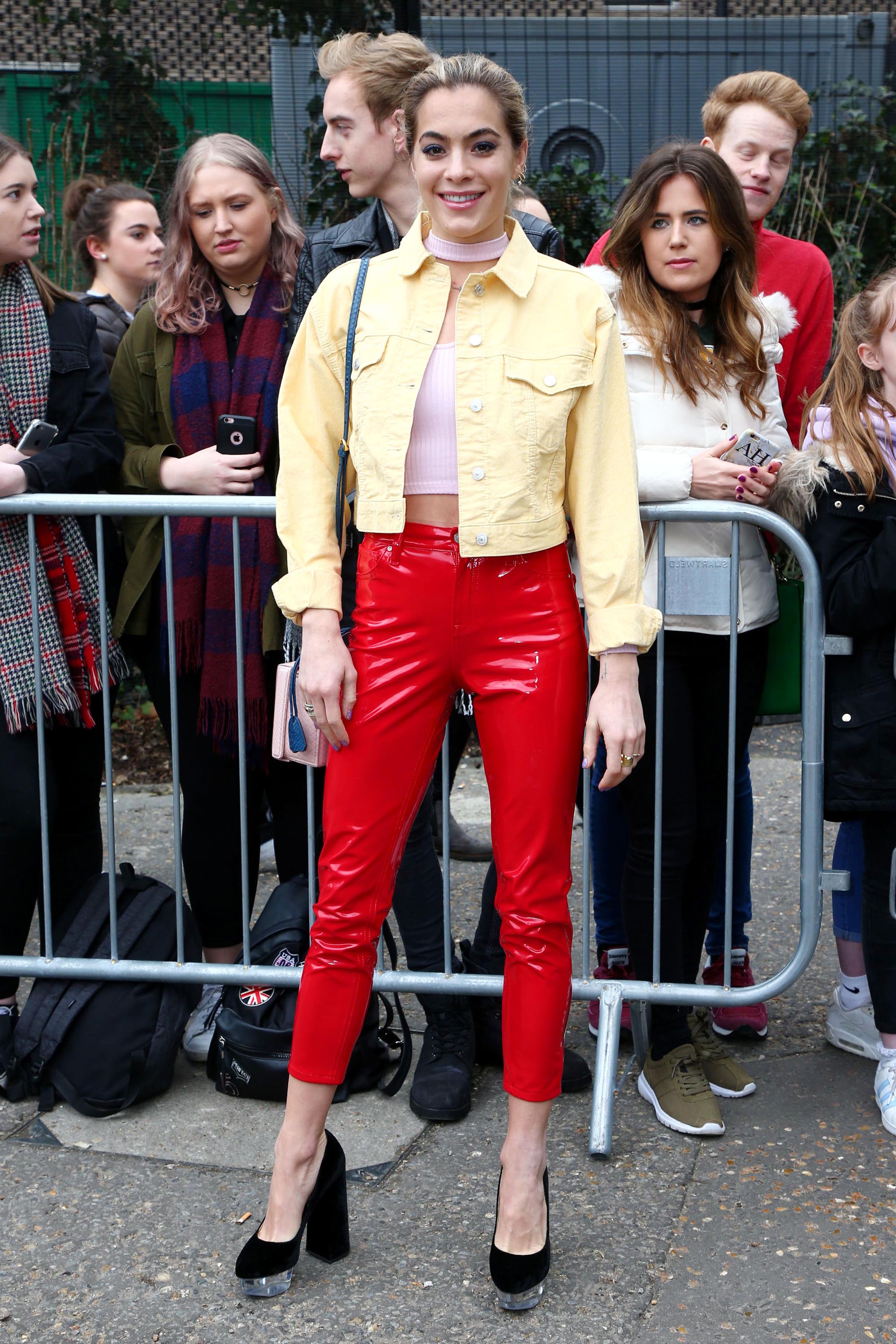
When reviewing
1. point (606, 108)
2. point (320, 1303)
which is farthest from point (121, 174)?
point (320, 1303)

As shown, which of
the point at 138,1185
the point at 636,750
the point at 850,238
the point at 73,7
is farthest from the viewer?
the point at 850,238

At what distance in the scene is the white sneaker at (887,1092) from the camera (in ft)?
10.4

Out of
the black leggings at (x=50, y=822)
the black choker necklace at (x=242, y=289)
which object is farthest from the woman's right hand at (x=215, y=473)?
the black leggings at (x=50, y=822)

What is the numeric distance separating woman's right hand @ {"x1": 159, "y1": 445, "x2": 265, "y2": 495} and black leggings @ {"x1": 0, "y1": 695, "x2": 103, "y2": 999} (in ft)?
2.26

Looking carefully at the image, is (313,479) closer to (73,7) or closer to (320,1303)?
(320,1303)

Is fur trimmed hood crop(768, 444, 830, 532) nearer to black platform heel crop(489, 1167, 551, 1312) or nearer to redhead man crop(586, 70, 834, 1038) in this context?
redhead man crop(586, 70, 834, 1038)

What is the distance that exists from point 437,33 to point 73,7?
1.73 metres

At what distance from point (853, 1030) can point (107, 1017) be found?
185 cm

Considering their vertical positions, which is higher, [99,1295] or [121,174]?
[121,174]

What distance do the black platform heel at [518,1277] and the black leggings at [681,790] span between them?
2.85ft

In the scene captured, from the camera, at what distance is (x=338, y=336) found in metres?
2.57

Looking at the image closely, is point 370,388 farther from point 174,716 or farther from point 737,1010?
point 737,1010

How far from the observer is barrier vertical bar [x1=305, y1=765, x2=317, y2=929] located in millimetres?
3375

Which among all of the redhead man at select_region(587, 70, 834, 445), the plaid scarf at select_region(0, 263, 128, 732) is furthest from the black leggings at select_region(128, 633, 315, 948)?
the redhead man at select_region(587, 70, 834, 445)
